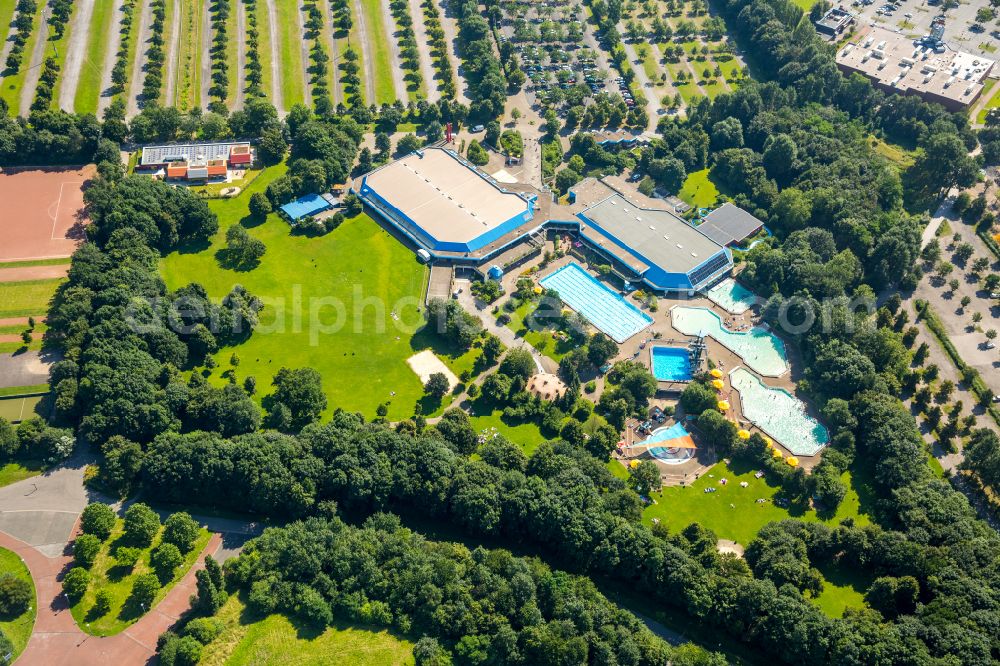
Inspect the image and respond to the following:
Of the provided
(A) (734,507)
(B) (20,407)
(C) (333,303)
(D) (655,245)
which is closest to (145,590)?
(B) (20,407)

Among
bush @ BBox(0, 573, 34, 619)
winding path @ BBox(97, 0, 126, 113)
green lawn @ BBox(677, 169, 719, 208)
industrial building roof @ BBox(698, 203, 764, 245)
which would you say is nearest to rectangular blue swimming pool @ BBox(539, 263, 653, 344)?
industrial building roof @ BBox(698, 203, 764, 245)

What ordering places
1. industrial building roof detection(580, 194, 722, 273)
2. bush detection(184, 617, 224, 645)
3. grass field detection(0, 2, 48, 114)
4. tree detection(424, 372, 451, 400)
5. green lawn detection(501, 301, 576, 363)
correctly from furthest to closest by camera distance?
grass field detection(0, 2, 48, 114) < industrial building roof detection(580, 194, 722, 273) < green lawn detection(501, 301, 576, 363) < tree detection(424, 372, 451, 400) < bush detection(184, 617, 224, 645)

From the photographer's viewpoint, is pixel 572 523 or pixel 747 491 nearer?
pixel 572 523

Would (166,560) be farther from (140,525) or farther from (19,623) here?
(19,623)

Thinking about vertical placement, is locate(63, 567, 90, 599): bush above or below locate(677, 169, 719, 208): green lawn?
below

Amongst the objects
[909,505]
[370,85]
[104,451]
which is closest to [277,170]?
[370,85]

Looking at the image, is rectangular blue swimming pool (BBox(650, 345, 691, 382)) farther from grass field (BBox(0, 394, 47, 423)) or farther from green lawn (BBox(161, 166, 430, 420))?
grass field (BBox(0, 394, 47, 423))

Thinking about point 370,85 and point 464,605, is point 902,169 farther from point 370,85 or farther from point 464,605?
point 464,605
